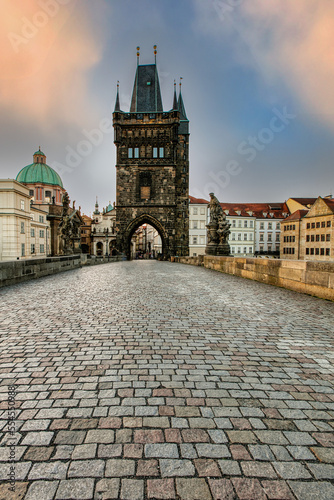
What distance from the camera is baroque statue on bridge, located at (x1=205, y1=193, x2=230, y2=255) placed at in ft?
48.4

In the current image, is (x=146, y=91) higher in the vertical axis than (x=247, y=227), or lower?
higher

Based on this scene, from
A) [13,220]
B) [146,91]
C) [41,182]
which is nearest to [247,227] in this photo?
[146,91]

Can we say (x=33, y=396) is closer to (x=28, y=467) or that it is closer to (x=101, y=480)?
(x=28, y=467)

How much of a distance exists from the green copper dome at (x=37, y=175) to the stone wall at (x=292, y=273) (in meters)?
54.4

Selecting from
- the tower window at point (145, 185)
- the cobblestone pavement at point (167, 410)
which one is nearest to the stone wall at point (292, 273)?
the cobblestone pavement at point (167, 410)

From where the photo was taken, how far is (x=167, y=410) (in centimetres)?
185

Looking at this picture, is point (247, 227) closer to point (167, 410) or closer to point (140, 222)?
point (140, 222)

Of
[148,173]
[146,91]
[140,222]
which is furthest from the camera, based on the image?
[146,91]

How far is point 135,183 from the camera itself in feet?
105

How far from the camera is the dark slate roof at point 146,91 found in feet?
113

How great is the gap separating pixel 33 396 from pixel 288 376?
2097 mm

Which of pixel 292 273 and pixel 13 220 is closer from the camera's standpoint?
pixel 292 273

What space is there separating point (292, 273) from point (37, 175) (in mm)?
58956

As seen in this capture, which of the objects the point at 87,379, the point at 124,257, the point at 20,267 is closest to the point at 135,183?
the point at 124,257
